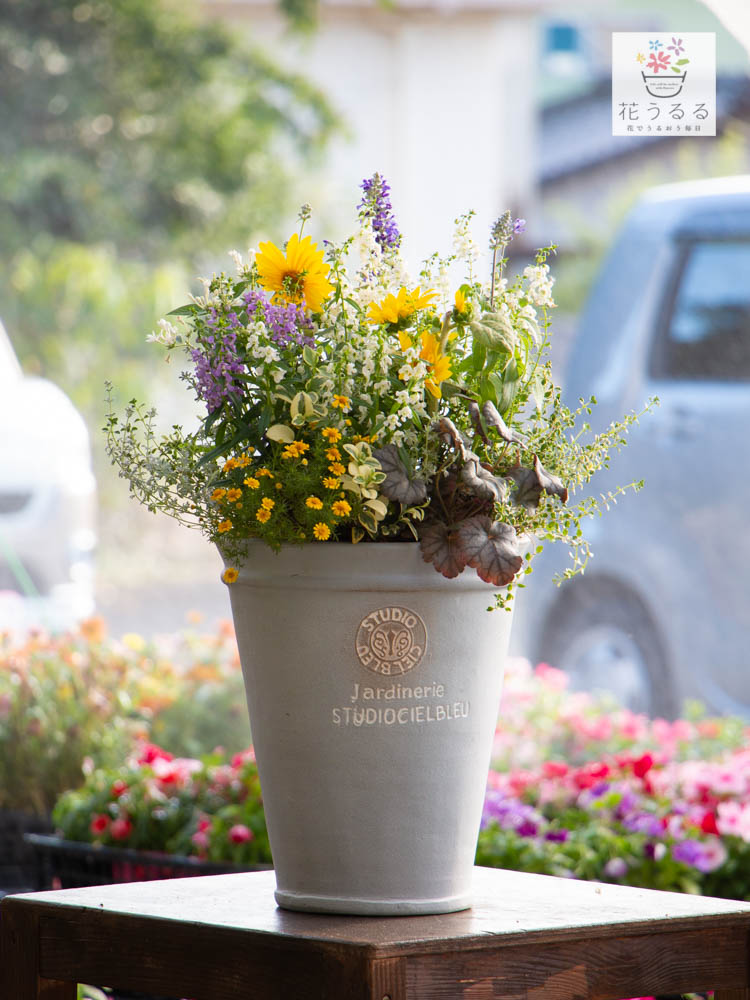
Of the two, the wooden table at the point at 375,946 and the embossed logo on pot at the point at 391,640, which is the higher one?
the embossed logo on pot at the point at 391,640

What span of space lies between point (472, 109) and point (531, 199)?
0.81 feet

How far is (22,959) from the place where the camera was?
1.09m

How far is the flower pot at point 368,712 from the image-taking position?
0.99m

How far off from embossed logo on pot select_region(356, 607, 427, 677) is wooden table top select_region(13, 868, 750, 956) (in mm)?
179

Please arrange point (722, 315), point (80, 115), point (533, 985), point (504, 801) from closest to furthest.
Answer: point (533, 985), point (504, 801), point (722, 315), point (80, 115)

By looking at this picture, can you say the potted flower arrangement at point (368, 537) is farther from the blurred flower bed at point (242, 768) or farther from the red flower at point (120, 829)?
the red flower at point (120, 829)

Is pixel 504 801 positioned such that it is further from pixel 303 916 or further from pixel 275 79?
pixel 275 79

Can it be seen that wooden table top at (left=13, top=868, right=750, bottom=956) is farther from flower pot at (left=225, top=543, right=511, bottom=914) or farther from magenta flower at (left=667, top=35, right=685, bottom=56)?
magenta flower at (left=667, top=35, right=685, bottom=56)

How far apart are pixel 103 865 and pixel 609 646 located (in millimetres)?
1262

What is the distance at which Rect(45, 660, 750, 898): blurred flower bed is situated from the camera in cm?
197

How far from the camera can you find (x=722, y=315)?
285cm

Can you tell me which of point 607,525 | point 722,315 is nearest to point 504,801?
point 607,525

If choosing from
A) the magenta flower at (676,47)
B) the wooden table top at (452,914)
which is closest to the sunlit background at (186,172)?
the magenta flower at (676,47)

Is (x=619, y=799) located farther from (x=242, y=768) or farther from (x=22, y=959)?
(x=22, y=959)
